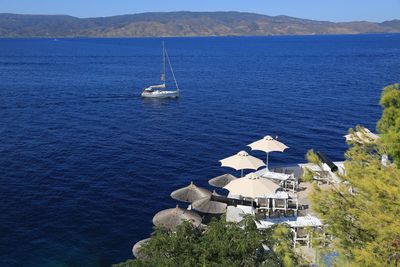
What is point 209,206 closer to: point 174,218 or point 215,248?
point 174,218

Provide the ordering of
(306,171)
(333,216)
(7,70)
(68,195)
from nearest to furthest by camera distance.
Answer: (333,216) → (306,171) → (68,195) → (7,70)

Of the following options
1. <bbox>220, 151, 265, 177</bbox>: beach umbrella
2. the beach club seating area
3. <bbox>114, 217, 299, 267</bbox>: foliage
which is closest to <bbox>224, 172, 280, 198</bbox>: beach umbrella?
the beach club seating area

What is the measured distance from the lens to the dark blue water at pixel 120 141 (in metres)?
24.1

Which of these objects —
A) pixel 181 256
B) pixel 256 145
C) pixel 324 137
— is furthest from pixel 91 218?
pixel 324 137

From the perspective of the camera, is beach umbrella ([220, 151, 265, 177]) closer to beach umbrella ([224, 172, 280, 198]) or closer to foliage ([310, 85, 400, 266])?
beach umbrella ([224, 172, 280, 198])

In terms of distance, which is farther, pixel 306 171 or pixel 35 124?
pixel 35 124

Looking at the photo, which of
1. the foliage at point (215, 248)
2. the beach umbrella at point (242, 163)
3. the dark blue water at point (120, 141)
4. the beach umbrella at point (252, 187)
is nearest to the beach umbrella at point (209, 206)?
the beach umbrella at point (252, 187)

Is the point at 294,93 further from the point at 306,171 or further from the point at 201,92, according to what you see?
the point at 306,171

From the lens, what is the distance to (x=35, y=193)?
29.2 meters

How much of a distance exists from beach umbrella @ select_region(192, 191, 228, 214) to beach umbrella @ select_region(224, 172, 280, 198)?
1.46 meters

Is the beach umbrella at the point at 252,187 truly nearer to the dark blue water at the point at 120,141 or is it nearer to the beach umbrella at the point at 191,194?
the beach umbrella at the point at 191,194

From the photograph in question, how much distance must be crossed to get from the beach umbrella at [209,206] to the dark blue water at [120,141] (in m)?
3.86

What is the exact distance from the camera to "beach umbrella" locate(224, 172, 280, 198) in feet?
66.6

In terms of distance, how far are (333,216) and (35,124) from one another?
4568 cm
